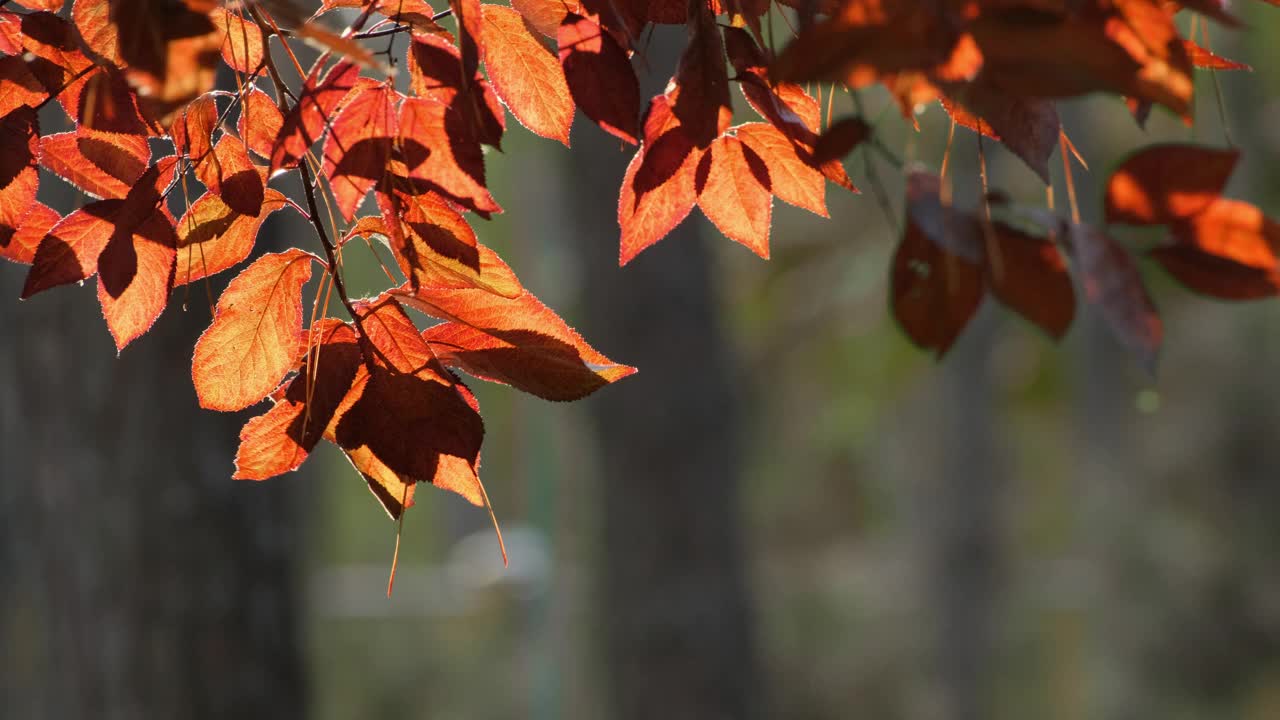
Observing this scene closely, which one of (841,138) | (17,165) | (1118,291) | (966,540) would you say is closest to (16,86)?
(17,165)

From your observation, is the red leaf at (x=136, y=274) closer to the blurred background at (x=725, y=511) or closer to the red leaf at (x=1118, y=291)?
the blurred background at (x=725, y=511)

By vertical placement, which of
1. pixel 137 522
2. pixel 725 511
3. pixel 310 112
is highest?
pixel 310 112

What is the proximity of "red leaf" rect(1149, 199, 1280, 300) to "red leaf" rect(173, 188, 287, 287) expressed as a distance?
0.67 metres

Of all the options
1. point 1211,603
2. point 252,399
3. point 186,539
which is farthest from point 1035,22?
point 1211,603

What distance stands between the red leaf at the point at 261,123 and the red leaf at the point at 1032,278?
0.62 meters

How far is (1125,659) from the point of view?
366 inches

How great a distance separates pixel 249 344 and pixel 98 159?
8.5 inches

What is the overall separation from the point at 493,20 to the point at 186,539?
204 centimetres

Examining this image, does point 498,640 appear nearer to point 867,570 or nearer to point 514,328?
point 867,570

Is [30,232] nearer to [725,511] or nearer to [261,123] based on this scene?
[261,123]

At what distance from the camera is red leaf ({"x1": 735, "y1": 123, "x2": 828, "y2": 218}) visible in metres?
1.06

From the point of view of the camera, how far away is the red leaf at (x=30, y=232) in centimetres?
110

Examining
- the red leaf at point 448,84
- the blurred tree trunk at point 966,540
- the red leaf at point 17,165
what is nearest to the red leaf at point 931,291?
the red leaf at point 448,84

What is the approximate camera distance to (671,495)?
A: 5.01 metres
